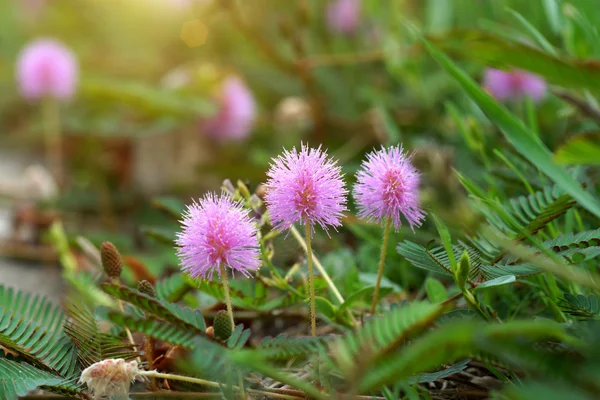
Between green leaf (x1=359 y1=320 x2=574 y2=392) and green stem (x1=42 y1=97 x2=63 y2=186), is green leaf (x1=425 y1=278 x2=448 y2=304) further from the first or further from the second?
green stem (x1=42 y1=97 x2=63 y2=186)

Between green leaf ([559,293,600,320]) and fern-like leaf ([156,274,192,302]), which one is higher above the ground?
fern-like leaf ([156,274,192,302])

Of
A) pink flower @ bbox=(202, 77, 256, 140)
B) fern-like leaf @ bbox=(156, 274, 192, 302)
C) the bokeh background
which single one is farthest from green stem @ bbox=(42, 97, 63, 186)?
fern-like leaf @ bbox=(156, 274, 192, 302)

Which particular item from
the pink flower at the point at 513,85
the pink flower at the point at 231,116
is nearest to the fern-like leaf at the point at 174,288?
the pink flower at the point at 513,85

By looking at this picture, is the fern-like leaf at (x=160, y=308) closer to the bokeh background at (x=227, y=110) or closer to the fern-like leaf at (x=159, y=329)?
the fern-like leaf at (x=159, y=329)

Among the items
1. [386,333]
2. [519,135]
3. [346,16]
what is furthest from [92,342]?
[346,16]

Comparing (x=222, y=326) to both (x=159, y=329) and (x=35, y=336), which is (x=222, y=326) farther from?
(x=35, y=336)

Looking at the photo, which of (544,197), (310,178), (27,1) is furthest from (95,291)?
(27,1)
